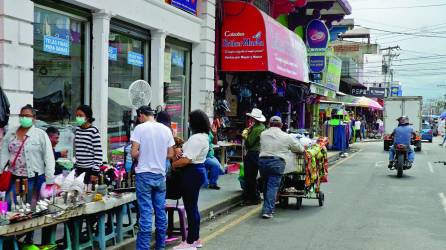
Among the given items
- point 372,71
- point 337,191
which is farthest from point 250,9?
point 372,71

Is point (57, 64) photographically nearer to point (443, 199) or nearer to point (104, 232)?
point (104, 232)

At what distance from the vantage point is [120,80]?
11102 millimetres

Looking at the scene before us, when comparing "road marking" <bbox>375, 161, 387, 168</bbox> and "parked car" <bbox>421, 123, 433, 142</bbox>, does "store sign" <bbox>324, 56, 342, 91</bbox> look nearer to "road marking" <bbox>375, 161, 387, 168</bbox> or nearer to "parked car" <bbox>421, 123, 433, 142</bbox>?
"road marking" <bbox>375, 161, 387, 168</bbox>

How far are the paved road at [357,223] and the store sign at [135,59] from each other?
474 cm

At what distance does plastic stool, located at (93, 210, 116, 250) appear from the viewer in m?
6.13

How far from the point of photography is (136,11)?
35.8 ft

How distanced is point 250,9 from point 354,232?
8.94 metres

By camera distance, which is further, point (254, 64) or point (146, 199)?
point (254, 64)

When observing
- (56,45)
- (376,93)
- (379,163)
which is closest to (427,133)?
(376,93)

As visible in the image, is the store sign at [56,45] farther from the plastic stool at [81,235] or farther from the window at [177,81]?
the window at [177,81]

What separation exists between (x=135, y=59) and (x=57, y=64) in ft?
9.37

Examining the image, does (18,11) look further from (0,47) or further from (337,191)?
(337,191)

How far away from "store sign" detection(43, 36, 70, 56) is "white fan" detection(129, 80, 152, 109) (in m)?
1.38

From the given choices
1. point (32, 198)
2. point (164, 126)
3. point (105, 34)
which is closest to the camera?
point (32, 198)
